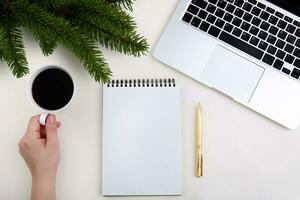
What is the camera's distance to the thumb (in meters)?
0.62

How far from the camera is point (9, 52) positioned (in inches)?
23.2

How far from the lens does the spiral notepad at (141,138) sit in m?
0.64

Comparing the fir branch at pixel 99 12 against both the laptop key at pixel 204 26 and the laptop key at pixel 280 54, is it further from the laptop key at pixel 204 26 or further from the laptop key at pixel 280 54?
the laptop key at pixel 280 54

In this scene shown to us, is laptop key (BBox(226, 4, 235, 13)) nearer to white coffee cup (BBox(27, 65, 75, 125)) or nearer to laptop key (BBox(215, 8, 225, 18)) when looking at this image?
laptop key (BBox(215, 8, 225, 18))

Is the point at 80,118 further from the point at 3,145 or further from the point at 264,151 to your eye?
the point at 264,151

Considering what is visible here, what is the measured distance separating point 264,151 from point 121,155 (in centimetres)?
26

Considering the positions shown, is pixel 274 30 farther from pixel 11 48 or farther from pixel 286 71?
pixel 11 48

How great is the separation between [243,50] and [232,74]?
0.05 m

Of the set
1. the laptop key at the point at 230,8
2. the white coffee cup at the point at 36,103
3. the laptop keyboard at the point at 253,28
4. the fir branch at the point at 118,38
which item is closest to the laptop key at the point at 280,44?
the laptop keyboard at the point at 253,28

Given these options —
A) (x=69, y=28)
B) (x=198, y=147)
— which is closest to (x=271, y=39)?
(x=198, y=147)

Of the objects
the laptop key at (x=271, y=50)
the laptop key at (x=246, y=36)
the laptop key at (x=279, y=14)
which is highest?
the laptop key at (x=279, y=14)

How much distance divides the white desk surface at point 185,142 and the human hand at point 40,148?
27 millimetres

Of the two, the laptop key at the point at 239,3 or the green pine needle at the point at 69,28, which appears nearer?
the green pine needle at the point at 69,28

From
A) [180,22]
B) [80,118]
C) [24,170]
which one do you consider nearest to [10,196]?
[24,170]
